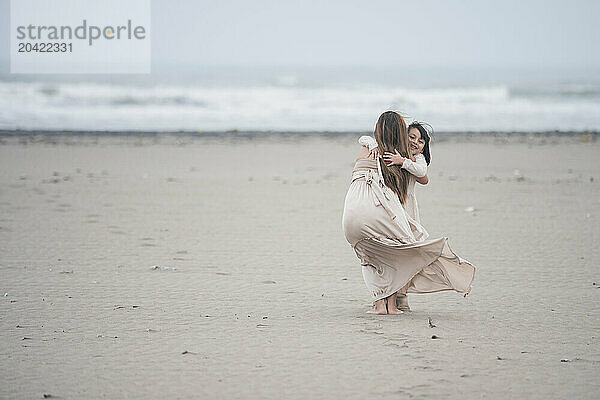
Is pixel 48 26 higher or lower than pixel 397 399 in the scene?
higher

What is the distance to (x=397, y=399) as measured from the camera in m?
4.54

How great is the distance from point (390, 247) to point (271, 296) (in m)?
1.33

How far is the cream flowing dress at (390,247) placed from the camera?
6199 mm

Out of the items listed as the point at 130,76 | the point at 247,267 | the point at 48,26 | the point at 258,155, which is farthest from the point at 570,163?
the point at 130,76

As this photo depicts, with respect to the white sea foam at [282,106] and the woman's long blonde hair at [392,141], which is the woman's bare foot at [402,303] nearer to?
the woman's long blonde hair at [392,141]

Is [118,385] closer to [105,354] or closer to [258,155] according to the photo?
[105,354]

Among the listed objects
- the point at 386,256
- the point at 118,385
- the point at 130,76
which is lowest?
the point at 118,385

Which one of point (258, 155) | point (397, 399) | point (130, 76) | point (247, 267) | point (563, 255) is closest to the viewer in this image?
point (397, 399)

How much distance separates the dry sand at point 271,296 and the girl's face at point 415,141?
1.20 metres

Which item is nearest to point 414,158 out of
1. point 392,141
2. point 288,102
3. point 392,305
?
point 392,141

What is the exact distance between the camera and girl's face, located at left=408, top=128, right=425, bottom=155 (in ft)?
21.0

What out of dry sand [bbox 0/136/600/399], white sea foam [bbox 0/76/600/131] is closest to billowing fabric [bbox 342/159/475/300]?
dry sand [bbox 0/136/600/399]

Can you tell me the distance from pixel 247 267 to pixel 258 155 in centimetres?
1134

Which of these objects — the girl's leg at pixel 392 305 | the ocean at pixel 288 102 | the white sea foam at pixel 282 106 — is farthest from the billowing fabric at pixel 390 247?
the white sea foam at pixel 282 106
